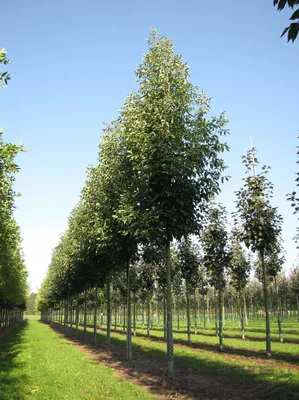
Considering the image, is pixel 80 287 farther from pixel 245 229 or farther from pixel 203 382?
pixel 203 382

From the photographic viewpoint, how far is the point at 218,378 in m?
14.5

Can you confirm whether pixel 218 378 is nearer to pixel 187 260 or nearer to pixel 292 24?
pixel 292 24

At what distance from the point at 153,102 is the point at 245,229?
1133cm

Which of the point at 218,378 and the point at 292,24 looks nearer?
the point at 292,24

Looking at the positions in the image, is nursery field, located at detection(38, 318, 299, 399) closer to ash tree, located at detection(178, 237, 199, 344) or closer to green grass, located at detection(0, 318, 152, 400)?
green grass, located at detection(0, 318, 152, 400)

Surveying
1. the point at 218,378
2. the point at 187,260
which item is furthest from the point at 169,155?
the point at 187,260

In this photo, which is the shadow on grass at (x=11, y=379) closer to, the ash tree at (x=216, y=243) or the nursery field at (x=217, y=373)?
the nursery field at (x=217, y=373)

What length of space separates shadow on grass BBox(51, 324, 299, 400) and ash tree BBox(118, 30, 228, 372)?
4.72 feet

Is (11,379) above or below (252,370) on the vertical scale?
above

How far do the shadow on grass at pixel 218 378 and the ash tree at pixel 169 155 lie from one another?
1440 millimetres

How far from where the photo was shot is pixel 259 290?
69125 mm

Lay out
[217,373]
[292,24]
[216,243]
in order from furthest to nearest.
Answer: [216,243], [217,373], [292,24]

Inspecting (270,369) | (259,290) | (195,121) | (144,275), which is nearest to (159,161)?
(195,121)

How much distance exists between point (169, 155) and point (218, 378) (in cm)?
962
